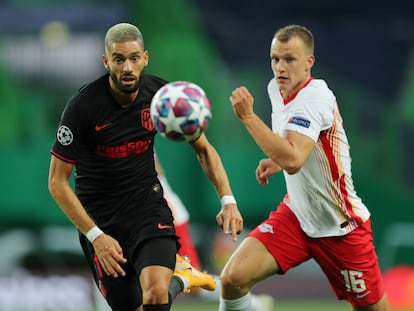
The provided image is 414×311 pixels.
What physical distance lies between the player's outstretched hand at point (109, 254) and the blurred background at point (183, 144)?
6114mm

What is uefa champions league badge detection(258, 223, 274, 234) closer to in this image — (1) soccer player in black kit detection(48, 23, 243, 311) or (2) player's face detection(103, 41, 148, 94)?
(1) soccer player in black kit detection(48, 23, 243, 311)

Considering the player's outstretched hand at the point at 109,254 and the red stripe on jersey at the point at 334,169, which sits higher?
the red stripe on jersey at the point at 334,169

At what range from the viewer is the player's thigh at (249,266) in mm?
7492

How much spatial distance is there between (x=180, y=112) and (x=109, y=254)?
3.35ft

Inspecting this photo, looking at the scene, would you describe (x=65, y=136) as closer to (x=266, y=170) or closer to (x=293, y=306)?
(x=266, y=170)

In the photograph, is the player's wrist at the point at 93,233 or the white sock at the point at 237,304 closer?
the player's wrist at the point at 93,233

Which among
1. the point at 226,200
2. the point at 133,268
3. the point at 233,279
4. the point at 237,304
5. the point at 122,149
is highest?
the point at 122,149

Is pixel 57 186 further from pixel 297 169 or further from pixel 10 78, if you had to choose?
pixel 10 78

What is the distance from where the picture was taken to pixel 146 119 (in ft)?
24.0

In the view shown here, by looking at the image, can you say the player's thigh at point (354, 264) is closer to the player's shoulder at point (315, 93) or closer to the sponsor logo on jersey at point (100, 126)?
the player's shoulder at point (315, 93)

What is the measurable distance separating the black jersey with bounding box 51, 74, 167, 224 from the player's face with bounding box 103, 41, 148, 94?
0.17m

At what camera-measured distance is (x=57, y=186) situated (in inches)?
277

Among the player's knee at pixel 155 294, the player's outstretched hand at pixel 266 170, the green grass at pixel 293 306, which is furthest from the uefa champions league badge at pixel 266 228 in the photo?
the green grass at pixel 293 306

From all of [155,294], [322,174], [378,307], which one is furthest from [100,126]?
[378,307]
